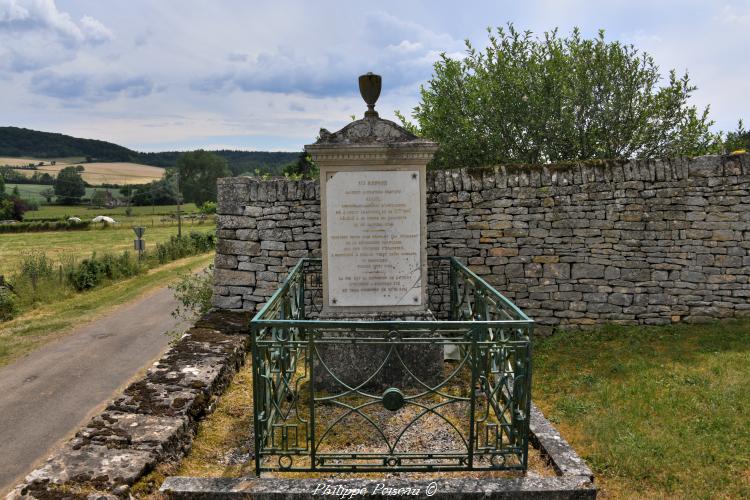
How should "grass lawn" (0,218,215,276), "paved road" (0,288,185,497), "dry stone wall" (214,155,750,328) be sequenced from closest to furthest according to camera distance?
"paved road" (0,288,185,497) < "dry stone wall" (214,155,750,328) < "grass lawn" (0,218,215,276)

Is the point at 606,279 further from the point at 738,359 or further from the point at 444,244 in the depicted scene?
the point at 444,244

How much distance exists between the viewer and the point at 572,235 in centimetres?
769

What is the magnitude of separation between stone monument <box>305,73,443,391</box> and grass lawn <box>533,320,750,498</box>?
1597 millimetres

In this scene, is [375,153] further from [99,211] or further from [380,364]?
[99,211]

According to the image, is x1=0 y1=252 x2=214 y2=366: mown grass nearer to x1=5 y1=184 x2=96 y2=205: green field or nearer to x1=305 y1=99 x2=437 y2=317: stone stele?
x1=305 y1=99 x2=437 y2=317: stone stele

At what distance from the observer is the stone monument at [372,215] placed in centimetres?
512

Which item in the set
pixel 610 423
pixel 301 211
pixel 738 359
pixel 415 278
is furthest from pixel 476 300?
pixel 738 359

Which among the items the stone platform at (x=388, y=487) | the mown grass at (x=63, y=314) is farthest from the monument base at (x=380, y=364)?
the mown grass at (x=63, y=314)

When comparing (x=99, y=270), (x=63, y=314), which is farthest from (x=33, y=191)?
(x=63, y=314)

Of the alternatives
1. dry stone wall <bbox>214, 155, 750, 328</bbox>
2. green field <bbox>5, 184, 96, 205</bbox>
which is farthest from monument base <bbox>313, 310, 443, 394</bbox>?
green field <bbox>5, 184, 96, 205</bbox>

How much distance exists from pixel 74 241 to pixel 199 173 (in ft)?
157

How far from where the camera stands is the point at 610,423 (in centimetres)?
466

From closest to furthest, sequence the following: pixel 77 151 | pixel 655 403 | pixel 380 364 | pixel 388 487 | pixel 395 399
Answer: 1. pixel 388 487
2. pixel 395 399
3. pixel 655 403
4. pixel 380 364
5. pixel 77 151

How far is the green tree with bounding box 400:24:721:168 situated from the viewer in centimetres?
1212
